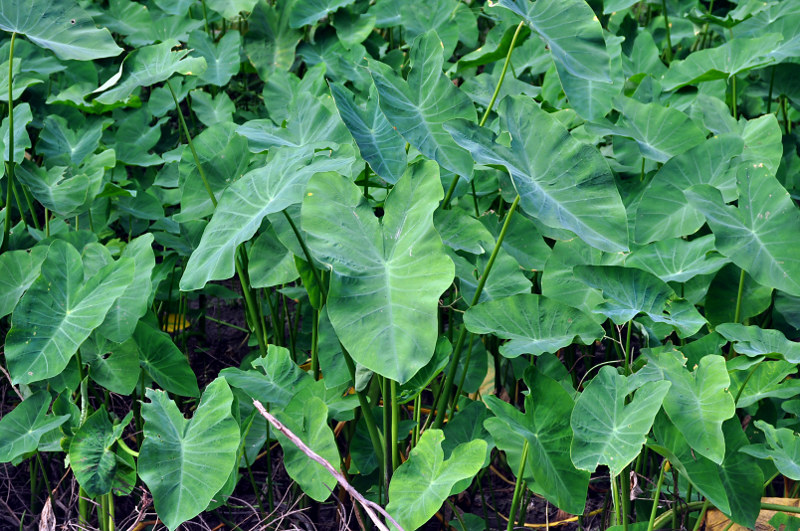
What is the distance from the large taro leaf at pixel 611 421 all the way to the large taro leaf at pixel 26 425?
826 millimetres

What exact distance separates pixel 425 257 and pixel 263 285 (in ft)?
1.32

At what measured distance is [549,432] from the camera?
1049mm

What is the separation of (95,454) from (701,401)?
0.91 metres

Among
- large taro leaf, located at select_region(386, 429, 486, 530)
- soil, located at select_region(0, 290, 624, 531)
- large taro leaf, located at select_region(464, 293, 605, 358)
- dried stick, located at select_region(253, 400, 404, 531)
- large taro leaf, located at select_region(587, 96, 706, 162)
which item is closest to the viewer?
dried stick, located at select_region(253, 400, 404, 531)

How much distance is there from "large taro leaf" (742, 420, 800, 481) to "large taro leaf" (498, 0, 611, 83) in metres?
0.58

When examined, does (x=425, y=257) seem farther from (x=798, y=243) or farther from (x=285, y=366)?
(x=798, y=243)

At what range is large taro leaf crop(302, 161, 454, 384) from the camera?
0.95 metres

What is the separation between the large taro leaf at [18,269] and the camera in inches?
52.8

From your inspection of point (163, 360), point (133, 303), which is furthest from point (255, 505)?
point (133, 303)

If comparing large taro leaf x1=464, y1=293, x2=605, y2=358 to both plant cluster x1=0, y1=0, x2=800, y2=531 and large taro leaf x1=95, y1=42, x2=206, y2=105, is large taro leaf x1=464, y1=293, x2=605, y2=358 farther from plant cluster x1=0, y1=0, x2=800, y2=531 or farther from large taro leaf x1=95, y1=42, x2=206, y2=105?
large taro leaf x1=95, y1=42, x2=206, y2=105

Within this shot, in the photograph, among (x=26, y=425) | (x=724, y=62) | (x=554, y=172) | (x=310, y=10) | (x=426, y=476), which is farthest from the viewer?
(x=310, y=10)

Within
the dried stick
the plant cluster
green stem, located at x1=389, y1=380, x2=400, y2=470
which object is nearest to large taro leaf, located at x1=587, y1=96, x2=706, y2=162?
the plant cluster

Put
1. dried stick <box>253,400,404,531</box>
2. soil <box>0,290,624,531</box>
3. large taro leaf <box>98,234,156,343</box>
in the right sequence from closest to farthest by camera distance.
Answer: dried stick <box>253,400,404,531</box> < large taro leaf <box>98,234,156,343</box> < soil <box>0,290,624,531</box>

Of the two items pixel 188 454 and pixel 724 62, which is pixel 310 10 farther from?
pixel 188 454
